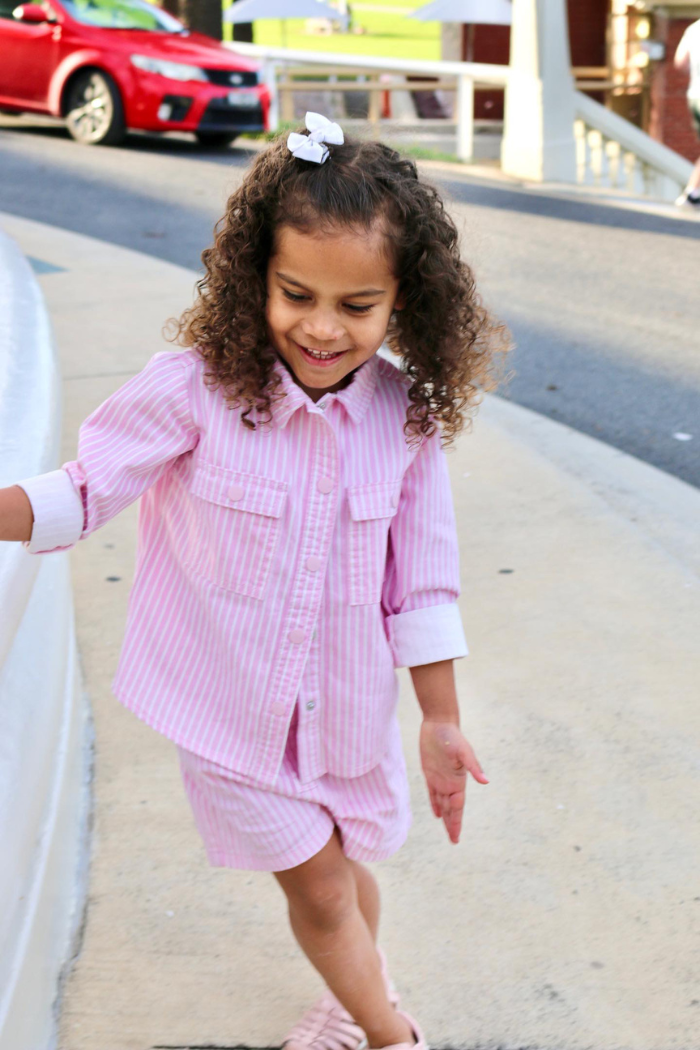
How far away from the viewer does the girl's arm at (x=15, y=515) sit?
60.2 inches

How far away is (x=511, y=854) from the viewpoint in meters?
2.33

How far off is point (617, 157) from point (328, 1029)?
1153cm

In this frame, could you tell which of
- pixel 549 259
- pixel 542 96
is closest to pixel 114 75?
pixel 542 96

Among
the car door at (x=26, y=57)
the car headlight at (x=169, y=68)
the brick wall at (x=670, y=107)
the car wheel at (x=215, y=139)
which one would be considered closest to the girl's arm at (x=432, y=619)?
the car headlight at (x=169, y=68)

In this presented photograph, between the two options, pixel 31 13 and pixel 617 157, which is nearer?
pixel 31 13

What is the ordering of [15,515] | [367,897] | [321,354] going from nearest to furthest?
[15,515], [321,354], [367,897]

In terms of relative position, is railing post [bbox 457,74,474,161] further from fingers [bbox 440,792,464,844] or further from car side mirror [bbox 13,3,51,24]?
fingers [bbox 440,792,464,844]

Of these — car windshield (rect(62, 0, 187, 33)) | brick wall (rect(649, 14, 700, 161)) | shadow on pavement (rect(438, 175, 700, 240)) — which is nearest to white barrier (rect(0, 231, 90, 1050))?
shadow on pavement (rect(438, 175, 700, 240))

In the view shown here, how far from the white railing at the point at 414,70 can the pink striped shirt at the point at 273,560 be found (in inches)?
451

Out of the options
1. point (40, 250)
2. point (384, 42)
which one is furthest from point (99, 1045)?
point (384, 42)

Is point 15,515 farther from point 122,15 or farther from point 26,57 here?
point 122,15

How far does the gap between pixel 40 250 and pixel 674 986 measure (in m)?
6.25

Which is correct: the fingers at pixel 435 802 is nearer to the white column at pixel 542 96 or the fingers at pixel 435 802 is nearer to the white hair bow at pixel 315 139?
the white hair bow at pixel 315 139

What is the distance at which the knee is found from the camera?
1757 mm
